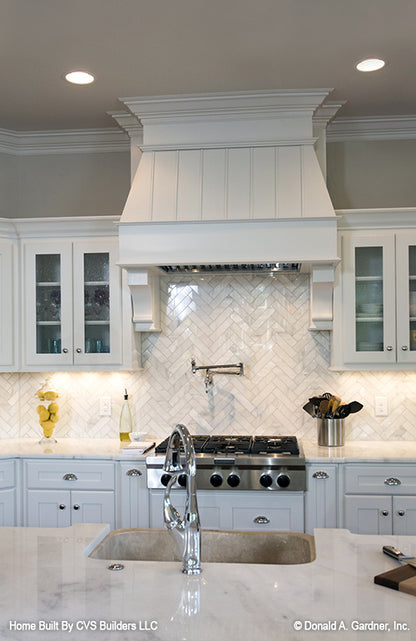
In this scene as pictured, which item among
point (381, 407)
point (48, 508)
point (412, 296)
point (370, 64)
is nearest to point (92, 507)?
point (48, 508)

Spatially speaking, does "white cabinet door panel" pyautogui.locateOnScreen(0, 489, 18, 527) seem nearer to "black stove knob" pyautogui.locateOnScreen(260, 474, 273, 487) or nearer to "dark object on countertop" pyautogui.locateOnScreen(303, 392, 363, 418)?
"black stove knob" pyautogui.locateOnScreen(260, 474, 273, 487)

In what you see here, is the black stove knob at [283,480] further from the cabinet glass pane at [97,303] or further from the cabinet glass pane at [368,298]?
the cabinet glass pane at [97,303]

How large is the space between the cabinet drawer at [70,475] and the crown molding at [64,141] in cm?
215

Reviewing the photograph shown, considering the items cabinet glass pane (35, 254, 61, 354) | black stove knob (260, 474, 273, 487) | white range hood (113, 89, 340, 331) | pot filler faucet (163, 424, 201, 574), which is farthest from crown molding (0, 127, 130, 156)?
pot filler faucet (163, 424, 201, 574)

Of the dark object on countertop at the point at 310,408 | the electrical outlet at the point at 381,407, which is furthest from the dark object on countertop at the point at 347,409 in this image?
the electrical outlet at the point at 381,407

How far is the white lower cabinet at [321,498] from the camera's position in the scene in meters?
3.43

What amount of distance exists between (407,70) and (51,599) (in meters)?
3.10

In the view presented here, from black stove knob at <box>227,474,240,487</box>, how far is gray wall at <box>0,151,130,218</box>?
78.5 inches

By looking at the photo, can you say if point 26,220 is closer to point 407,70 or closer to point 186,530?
point 407,70

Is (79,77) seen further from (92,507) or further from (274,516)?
(274,516)

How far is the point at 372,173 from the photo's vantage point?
4.14 m

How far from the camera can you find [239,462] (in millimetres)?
3430

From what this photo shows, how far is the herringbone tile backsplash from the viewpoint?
4.04 m

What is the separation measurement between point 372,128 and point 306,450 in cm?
216
